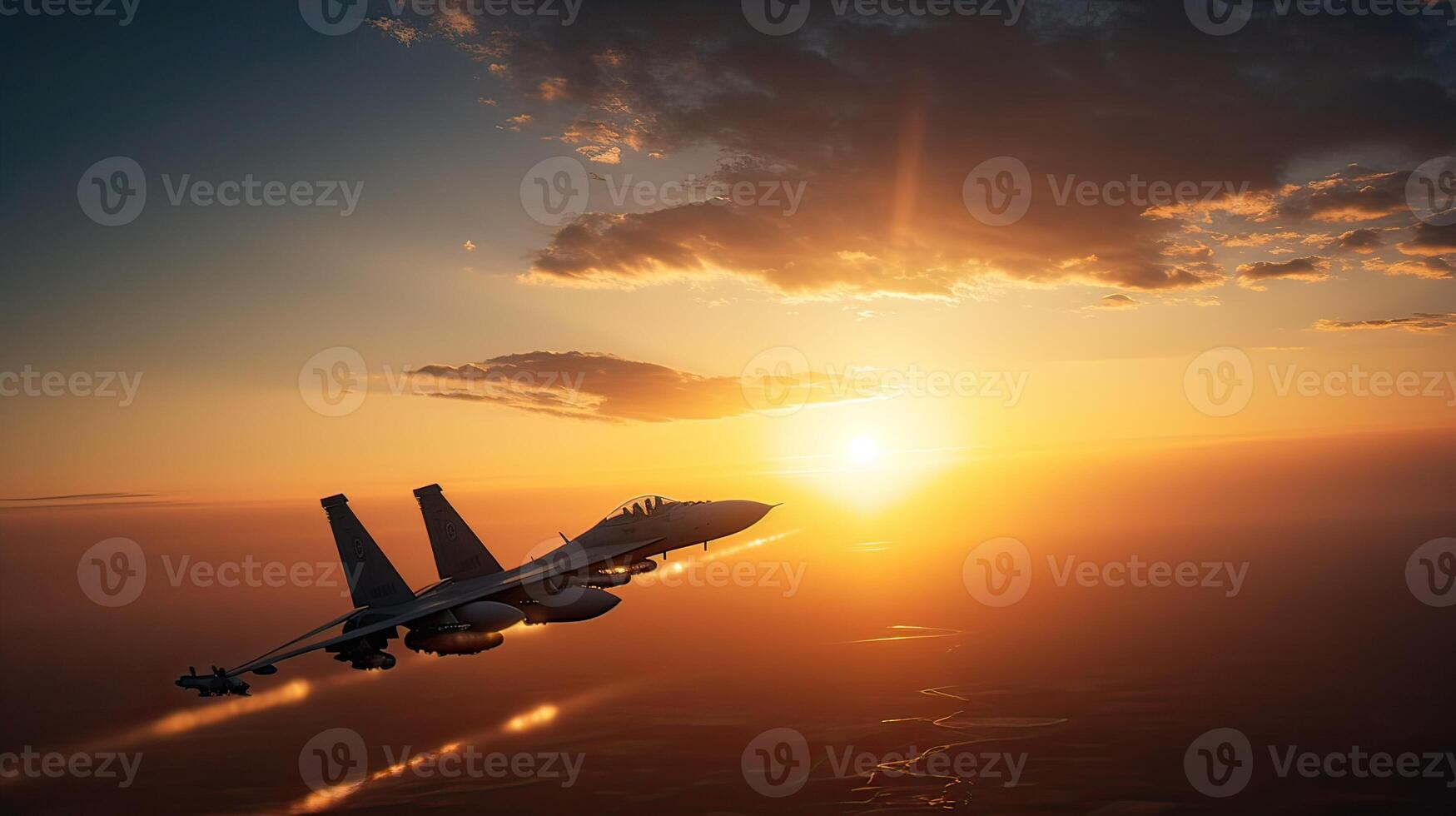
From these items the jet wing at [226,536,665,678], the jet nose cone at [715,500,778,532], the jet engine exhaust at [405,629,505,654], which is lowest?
the jet engine exhaust at [405,629,505,654]

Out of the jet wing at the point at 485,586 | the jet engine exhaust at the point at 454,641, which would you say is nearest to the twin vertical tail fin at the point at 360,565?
the jet wing at the point at 485,586

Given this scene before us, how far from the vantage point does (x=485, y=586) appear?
177 feet

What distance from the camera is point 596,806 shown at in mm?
168500

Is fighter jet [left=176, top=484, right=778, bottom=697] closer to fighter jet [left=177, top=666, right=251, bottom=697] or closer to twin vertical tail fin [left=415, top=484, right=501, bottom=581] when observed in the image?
twin vertical tail fin [left=415, top=484, right=501, bottom=581]

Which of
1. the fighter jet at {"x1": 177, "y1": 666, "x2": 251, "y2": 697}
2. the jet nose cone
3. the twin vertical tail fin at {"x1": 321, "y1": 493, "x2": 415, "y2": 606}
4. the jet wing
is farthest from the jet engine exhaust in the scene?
the jet nose cone

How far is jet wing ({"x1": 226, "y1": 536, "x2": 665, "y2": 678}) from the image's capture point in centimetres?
4703

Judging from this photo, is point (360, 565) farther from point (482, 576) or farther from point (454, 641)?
point (454, 641)

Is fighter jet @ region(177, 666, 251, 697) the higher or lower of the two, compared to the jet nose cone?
lower

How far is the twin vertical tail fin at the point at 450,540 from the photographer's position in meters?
58.4

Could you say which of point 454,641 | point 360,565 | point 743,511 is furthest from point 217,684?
point 743,511

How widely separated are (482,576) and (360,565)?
8.87 metres

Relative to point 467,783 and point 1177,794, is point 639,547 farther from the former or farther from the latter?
point 1177,794

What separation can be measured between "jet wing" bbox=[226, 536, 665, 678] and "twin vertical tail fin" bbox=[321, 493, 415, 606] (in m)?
1.29

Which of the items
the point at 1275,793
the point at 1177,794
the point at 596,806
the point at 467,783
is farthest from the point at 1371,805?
the point at 467,783
